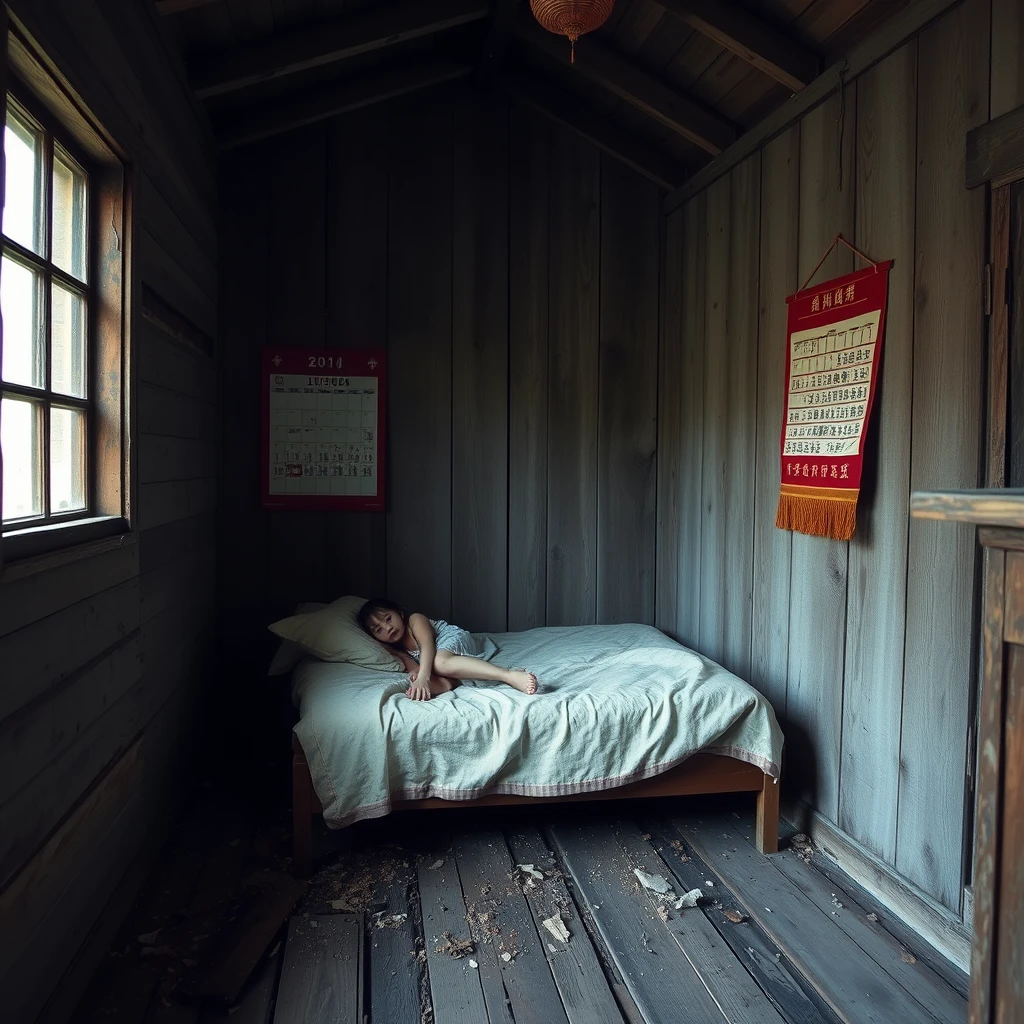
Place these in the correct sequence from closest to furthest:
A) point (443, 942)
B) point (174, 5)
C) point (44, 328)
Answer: point (44, 328) → point (443, 942) → point (174, 5)

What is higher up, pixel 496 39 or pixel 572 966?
pixel 496 39

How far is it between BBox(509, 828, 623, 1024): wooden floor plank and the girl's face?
961mm

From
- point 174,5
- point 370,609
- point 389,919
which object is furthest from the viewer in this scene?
point 370,609

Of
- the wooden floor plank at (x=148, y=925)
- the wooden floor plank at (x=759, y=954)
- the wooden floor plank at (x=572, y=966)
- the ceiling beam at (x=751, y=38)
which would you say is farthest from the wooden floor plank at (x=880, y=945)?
the ceiling beam at (x=751, y=38)

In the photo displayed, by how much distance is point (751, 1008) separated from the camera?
1796mm

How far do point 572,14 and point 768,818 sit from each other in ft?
8.21

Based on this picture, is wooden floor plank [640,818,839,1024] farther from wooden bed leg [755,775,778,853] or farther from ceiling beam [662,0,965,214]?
ceiling beam [662,0,965,214]

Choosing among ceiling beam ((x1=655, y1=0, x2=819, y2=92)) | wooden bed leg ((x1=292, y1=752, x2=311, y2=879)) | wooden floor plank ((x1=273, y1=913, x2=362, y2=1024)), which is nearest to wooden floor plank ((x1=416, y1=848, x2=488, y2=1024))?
wooden floor plank ((x1=273, y1=913, x2=362, y2=1024))

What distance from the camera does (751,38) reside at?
2568 millimetres

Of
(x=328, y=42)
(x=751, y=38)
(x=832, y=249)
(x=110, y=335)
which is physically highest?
(x=328, y=42)

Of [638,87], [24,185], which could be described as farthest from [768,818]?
[638,87]

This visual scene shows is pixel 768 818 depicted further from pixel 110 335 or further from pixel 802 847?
pixel 110 335

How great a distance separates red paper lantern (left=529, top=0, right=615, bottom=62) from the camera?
208 centimetres

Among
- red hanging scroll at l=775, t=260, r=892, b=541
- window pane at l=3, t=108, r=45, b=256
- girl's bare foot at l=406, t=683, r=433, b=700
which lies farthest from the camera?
girl's bare foot at l=406, t=683, r=433, b=700
